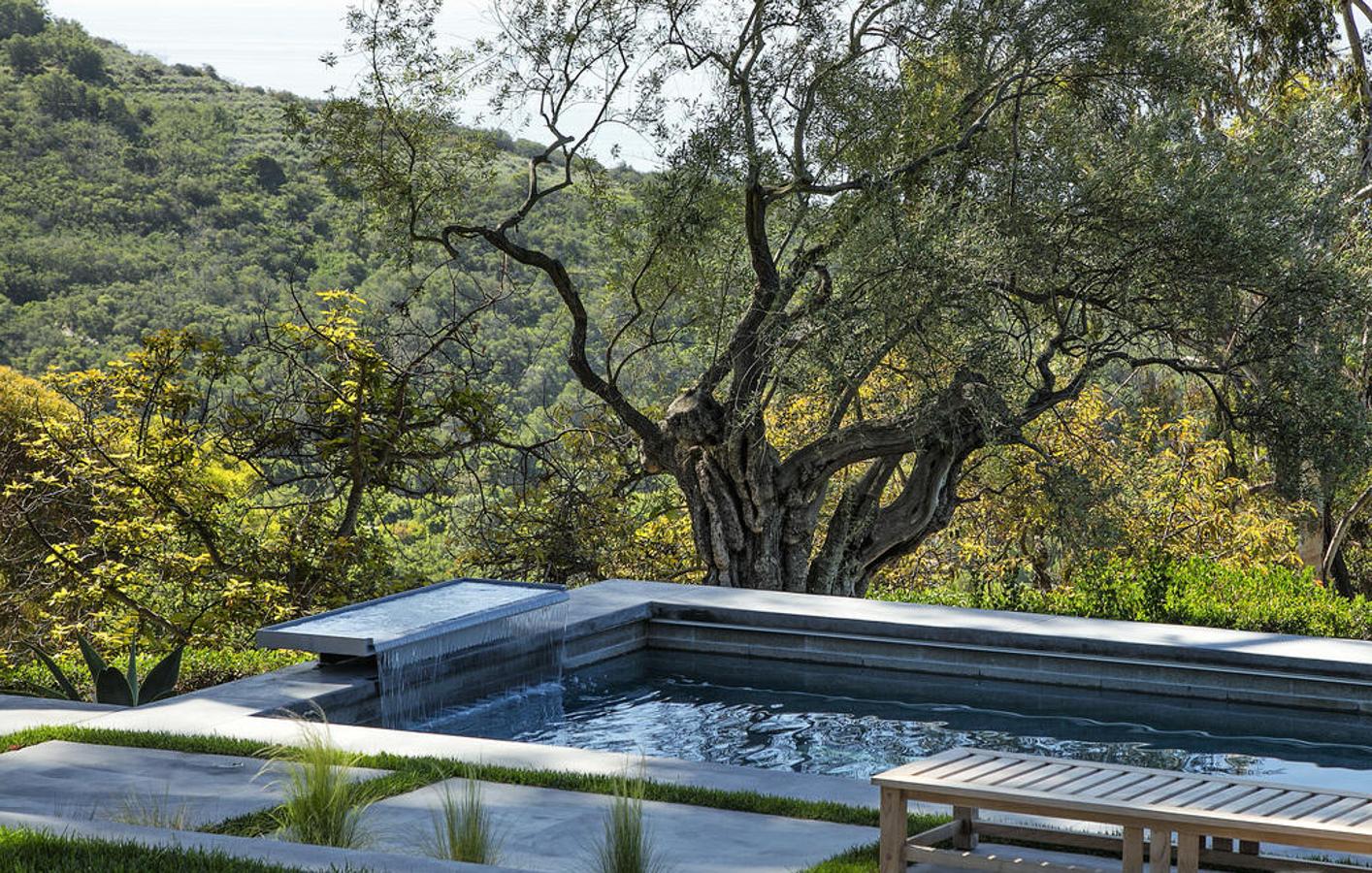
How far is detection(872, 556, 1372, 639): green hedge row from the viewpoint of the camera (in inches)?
356

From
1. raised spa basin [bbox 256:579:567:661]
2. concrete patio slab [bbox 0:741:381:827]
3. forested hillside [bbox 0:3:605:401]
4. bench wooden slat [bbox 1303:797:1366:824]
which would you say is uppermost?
forested hillside [bbox 0:3:605:401]

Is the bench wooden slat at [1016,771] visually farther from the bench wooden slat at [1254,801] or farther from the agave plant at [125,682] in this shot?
the agave plant at [125,682]

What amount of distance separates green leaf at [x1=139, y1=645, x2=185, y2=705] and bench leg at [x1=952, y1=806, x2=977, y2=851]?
409 cm

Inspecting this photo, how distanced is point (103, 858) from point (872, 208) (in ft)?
23.9

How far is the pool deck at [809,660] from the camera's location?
19.2ft

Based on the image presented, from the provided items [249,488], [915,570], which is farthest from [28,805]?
[915,570]

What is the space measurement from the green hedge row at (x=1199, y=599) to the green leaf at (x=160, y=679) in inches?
209

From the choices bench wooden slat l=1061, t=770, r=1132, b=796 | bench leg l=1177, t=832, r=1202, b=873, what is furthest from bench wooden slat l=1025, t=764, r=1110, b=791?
bench leg l=1177, t=832, r=1202, b=873

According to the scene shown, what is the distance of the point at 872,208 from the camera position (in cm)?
1018

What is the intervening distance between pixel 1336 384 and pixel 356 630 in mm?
6338

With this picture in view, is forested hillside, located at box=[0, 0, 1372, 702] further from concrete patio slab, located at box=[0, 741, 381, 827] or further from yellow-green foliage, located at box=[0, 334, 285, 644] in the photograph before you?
concrete patio slab, located at box=[0, 741, 381, 827]

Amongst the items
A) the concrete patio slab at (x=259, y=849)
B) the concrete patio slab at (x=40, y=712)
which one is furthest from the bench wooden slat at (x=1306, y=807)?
the concrete patio slab at (x=40, y=712)

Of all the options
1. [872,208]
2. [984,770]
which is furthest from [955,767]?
[872,208]

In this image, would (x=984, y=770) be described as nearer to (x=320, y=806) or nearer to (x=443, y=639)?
(x=320, y=806)
